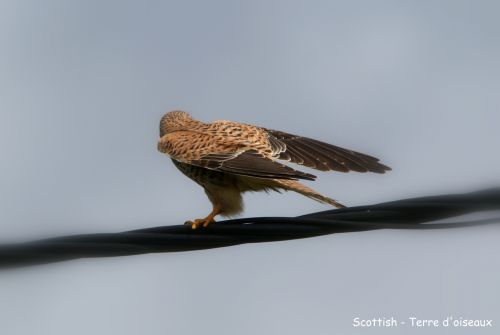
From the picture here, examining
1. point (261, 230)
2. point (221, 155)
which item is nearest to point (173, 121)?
point (221, 155)

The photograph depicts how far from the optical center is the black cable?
4.73 m

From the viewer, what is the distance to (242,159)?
7.52 metres

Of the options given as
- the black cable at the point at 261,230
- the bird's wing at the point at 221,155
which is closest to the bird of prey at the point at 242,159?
the bird's wing at the point at 221,155

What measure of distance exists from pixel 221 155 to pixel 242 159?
30 cm

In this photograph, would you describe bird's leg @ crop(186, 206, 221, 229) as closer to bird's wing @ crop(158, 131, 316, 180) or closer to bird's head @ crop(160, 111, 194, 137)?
bird's wing @ crop(158, 131, 316, 180)

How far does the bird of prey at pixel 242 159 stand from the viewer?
7.42m

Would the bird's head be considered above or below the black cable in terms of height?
above

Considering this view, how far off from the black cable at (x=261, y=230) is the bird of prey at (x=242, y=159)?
52.6 inches

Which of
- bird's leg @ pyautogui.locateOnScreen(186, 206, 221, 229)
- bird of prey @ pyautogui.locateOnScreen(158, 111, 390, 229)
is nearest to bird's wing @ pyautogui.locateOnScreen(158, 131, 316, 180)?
bird of prey @ pyautogui.locateOnScreen(158, 111, 390, 229)

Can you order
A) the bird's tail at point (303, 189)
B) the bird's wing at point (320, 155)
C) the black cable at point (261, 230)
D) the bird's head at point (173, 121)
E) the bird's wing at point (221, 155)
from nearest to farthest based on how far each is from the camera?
the black cable at point (261, 230)
the bird's wing at point (221, 155)
the bird's tail at point (303, 189)
the bird's wing at point (320, 155)
the bird's head at point (173, 121)

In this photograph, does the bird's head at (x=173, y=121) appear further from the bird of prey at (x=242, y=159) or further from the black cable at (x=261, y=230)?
the black cable at (x=261, y=230)

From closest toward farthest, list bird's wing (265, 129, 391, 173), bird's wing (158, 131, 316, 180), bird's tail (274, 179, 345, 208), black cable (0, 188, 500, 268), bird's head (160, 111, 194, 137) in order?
black cable (0, 188, 500, 268), bird's wing (158, 131, 316, 180), bird's tail (274, 179, 345, 208), bird's wing (265, 129, 391, 173), bird's head (160, 111, 194, 137)

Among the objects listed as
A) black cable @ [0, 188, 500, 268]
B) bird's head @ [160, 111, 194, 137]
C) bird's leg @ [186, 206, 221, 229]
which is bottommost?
black cable @ [0, 188, 500, 268]

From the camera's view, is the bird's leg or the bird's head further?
the bird's head
